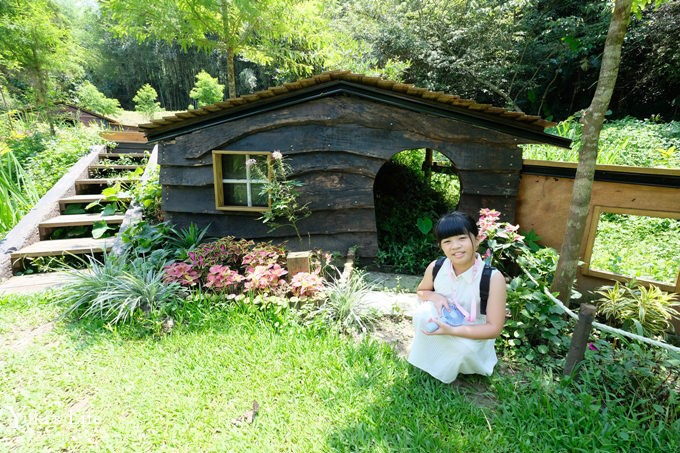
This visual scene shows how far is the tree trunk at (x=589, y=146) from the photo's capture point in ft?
8.69

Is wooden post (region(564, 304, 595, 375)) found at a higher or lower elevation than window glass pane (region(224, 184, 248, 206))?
lower

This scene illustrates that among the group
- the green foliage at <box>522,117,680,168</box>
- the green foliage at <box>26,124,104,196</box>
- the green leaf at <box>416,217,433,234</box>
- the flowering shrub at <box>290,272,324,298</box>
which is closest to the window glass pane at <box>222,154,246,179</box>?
the flowering shrub at <box>290,272,324,298</box>

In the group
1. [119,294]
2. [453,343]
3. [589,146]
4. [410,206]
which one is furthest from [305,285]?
[410,206]

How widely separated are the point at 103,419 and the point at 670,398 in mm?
3768

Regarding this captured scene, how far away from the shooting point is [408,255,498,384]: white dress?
90.7 inches

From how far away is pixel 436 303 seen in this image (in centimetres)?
237

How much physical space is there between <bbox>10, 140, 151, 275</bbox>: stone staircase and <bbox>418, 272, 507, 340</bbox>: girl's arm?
4.39 meters

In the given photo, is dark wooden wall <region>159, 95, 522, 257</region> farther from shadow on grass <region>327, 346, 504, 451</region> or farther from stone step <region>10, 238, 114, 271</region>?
shadow on grass <region>327, 346, 504, 451</region>

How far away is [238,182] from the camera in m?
4.91

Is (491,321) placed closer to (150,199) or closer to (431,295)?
(431,295)

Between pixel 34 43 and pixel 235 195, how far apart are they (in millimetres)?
8529

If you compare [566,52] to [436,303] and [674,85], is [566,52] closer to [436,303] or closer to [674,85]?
[674,85]

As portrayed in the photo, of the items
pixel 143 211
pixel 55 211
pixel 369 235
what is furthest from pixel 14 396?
pixel 55 211

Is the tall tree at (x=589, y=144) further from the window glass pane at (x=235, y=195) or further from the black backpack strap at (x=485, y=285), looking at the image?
the window glass pane at (x=235, y=195)
